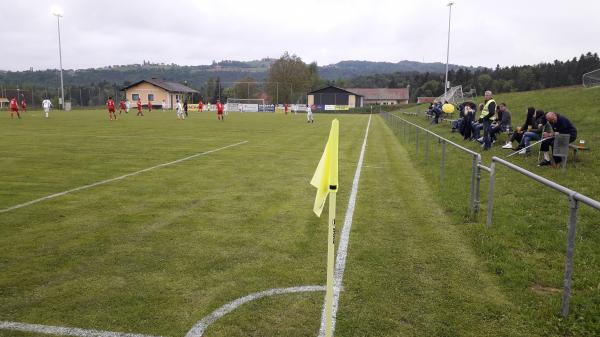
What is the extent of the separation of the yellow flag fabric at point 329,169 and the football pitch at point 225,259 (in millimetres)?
1255

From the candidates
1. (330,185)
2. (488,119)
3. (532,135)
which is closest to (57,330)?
(330,185)

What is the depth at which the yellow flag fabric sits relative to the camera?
10.5 feet

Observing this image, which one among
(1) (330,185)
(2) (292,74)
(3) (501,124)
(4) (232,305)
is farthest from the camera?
(2) (292,74)

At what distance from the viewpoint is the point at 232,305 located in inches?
162

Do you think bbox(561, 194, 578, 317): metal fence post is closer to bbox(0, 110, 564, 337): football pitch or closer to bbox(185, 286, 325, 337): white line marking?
bbox(0, 110, 564, 337): football pitch

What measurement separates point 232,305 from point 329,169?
1.74 meters

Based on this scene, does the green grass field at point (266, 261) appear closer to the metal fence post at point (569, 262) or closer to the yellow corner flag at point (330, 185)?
the metal fence post at point (569, 262)

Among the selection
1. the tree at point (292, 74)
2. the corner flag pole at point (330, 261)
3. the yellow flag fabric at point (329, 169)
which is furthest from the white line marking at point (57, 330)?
the tree at point (292, 74)

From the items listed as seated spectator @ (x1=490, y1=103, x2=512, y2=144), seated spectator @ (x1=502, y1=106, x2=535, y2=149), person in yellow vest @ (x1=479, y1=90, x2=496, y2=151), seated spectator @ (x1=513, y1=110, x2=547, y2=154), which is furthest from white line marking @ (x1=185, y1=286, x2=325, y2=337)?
seated spectator @ (x1=490, y1=103, x2=512, y2=144)

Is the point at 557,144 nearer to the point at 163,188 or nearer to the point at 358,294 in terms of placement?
the point at 358,294

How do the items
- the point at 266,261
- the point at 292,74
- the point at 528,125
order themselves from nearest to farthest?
the point at 266,261 < the point at 528,125 < the point at 292,74

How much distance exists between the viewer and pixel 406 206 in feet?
26.8

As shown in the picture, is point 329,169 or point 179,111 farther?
point 179,111

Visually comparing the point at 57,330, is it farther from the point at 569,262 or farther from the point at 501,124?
the point at 501,124
